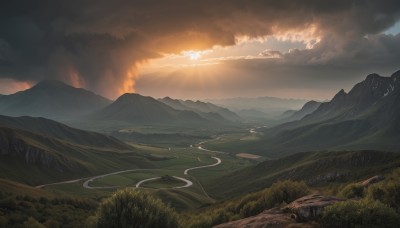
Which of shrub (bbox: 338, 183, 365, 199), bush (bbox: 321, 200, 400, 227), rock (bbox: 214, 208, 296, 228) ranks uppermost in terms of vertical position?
bush (bbox: 321, 200, 400, 227)

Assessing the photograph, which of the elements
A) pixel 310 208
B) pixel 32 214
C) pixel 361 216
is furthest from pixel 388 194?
pixel 32 214

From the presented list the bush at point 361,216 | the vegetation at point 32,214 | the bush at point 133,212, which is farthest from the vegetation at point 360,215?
the vegetation at point 32,214

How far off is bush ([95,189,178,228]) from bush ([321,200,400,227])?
1012 inches

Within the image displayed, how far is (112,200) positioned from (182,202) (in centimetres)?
14388

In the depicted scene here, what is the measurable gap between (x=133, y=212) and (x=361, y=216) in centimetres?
3149

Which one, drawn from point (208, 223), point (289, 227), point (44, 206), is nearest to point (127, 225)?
point (208, 223)

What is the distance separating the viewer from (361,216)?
125 ft

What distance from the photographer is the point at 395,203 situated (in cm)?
5212

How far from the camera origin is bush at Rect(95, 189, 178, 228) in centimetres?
5341

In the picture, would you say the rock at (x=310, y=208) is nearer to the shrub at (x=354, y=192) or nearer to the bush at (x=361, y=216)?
the bush at (x=361, y=216)

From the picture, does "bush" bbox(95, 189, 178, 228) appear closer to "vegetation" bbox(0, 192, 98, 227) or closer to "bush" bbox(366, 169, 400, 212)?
"vegetation" bbox(0, 192, 98, 227)

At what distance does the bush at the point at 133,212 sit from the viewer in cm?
5341

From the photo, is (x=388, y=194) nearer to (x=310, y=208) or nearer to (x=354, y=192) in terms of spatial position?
(x=354, y=192)

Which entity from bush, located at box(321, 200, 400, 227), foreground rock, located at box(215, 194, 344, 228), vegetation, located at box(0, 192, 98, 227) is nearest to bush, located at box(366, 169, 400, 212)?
foreground rock, located at box(215, 194, 344, 228)
